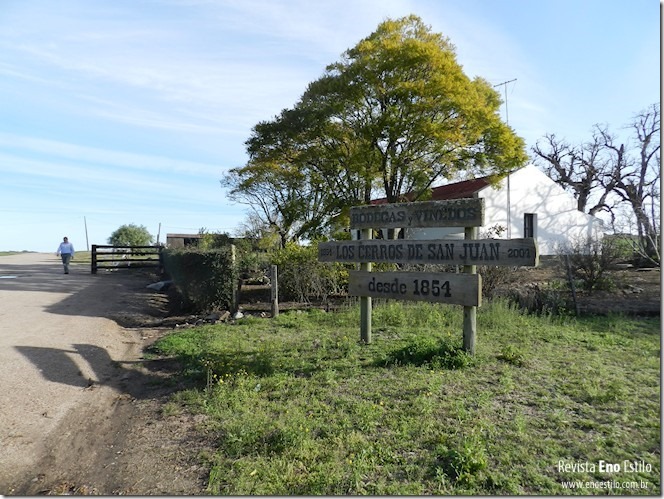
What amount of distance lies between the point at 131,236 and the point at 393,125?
28591 millimetres

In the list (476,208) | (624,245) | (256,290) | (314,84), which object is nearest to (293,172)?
(314,84)

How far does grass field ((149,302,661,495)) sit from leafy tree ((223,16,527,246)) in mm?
13524

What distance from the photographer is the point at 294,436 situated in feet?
12.5

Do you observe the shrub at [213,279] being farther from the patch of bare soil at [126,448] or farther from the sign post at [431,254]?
the patch of bare soil at [126,448]

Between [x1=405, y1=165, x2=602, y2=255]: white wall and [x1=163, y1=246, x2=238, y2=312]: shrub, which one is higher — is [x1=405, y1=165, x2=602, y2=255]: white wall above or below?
above

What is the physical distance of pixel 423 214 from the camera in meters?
6.53

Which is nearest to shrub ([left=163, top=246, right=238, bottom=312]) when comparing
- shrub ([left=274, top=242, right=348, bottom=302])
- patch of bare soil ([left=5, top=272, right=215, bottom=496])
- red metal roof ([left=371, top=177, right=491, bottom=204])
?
shrub ([left=274, top=242, right=348, bottom=302])

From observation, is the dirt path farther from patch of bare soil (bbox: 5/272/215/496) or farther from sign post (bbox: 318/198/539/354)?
sign post (bbox: 318/198/539/354)

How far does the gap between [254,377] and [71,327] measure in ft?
17.7

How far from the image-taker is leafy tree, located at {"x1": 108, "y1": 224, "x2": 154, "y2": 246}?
3875 cm

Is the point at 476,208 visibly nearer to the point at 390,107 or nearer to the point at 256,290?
the point at 256,290

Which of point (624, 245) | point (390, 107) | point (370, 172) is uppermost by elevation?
point (390, 107)

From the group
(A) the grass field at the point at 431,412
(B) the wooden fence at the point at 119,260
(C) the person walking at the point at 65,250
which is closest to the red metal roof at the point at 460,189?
(B) the wooden fence at the point at 119,260

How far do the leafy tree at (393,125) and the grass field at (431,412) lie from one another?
13524mm
